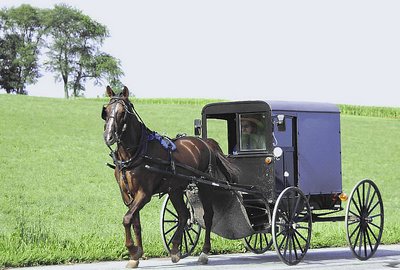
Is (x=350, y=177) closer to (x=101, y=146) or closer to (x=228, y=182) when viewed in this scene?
(x=101, y=146)

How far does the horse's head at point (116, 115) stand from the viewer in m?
9.76

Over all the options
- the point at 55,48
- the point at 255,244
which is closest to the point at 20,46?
the point at 55,48

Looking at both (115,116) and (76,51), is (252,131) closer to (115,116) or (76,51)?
(115,116)

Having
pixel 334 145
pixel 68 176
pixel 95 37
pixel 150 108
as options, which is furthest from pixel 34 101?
pixel 95 37

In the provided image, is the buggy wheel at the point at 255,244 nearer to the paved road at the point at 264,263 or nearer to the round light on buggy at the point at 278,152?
the paved road at the point at 264,263

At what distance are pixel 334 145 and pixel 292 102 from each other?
1.25 metres

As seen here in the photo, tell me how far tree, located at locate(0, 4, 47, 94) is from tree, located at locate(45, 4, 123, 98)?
6.93 ft

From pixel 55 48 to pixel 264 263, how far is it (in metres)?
87.3

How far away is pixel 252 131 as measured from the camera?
12.4 metres

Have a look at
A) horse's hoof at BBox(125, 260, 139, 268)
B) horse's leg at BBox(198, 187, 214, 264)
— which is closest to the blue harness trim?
horse's leg at BBox(198, 187, 214, 264)

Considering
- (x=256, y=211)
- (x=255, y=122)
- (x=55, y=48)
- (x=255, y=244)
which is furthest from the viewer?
(x=55, y=48)

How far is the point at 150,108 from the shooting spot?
54.8 meters

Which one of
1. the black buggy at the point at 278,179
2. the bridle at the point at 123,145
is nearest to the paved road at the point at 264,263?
the black buggy at the point at 278,179

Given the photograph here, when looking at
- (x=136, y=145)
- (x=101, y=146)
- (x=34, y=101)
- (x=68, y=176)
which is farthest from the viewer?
(x=34, y=101)
